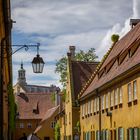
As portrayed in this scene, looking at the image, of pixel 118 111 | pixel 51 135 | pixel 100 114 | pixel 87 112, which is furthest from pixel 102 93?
pixel 51 135

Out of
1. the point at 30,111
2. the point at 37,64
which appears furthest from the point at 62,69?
the point at 37,64

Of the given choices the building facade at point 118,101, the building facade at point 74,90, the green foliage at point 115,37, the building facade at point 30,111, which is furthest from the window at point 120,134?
the building facade at point 30,111

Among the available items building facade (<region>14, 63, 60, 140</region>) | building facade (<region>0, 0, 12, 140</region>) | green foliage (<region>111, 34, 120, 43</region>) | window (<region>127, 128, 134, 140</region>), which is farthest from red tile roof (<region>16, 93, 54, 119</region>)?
building facade (<region>0, 0, 12, 140</region>)

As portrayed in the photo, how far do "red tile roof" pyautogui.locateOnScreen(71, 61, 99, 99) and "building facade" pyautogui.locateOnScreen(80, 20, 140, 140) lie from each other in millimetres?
11471

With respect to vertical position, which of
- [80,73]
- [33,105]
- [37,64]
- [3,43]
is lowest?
[37,64]

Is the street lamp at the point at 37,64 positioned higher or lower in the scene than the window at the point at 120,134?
higher

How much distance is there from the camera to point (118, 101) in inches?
1296

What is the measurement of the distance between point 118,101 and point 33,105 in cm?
7688

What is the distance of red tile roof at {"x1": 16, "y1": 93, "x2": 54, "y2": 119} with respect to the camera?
10681cm

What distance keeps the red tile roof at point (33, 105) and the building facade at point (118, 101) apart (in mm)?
59470

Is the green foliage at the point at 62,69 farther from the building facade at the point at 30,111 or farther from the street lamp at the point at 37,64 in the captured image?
the street lamp at the point at 37,64

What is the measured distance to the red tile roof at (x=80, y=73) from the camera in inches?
2347

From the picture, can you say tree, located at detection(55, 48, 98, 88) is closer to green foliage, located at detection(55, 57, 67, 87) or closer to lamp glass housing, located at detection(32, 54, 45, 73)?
green foliage, located at detection(55, 57, 67, 87)

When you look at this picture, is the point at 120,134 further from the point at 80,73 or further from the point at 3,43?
the point at 80,73
